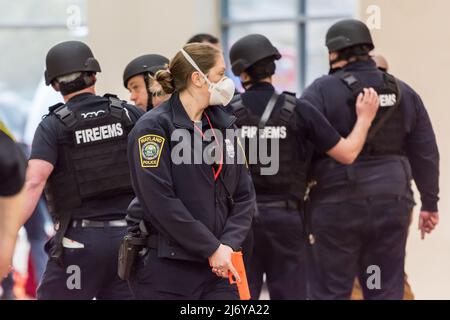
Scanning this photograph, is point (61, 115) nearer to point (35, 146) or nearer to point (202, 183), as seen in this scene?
point (35, 146)

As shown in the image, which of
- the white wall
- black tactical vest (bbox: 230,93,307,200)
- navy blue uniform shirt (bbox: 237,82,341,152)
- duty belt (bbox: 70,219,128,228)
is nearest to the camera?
duty belt (bbox: 70,219,128,228)

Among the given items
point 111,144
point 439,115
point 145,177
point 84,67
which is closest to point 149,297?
point 145,177

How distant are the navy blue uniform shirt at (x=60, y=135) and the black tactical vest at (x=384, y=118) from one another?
119 centimetres

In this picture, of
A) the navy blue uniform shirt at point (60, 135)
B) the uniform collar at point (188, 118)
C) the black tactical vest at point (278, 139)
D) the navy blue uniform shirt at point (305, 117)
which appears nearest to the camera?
the uniform collar at point (188, 118)

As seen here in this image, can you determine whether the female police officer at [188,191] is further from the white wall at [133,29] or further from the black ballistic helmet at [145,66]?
the white wall at [133,29]

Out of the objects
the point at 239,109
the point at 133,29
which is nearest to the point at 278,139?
the point at 239,109

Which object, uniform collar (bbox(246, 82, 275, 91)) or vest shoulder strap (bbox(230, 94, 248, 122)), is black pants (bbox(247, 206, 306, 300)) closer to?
vest shoulder strap (bbox(230, 94, 248, 122))

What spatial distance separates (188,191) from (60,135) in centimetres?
103

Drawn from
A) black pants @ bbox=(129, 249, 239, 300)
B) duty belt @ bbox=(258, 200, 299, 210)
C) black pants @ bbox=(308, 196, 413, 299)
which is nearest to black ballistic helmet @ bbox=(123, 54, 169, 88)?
duty belt @ bbox=(258, 200, 299, 210)

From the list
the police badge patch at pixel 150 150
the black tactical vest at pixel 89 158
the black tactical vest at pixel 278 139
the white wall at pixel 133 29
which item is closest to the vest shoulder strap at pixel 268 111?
the black tactical vest at pixel 278 139

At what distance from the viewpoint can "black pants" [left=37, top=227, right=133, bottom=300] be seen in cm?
461

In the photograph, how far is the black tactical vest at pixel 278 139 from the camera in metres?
4.97

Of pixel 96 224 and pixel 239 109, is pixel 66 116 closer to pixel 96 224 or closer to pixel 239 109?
pixel 96 224
